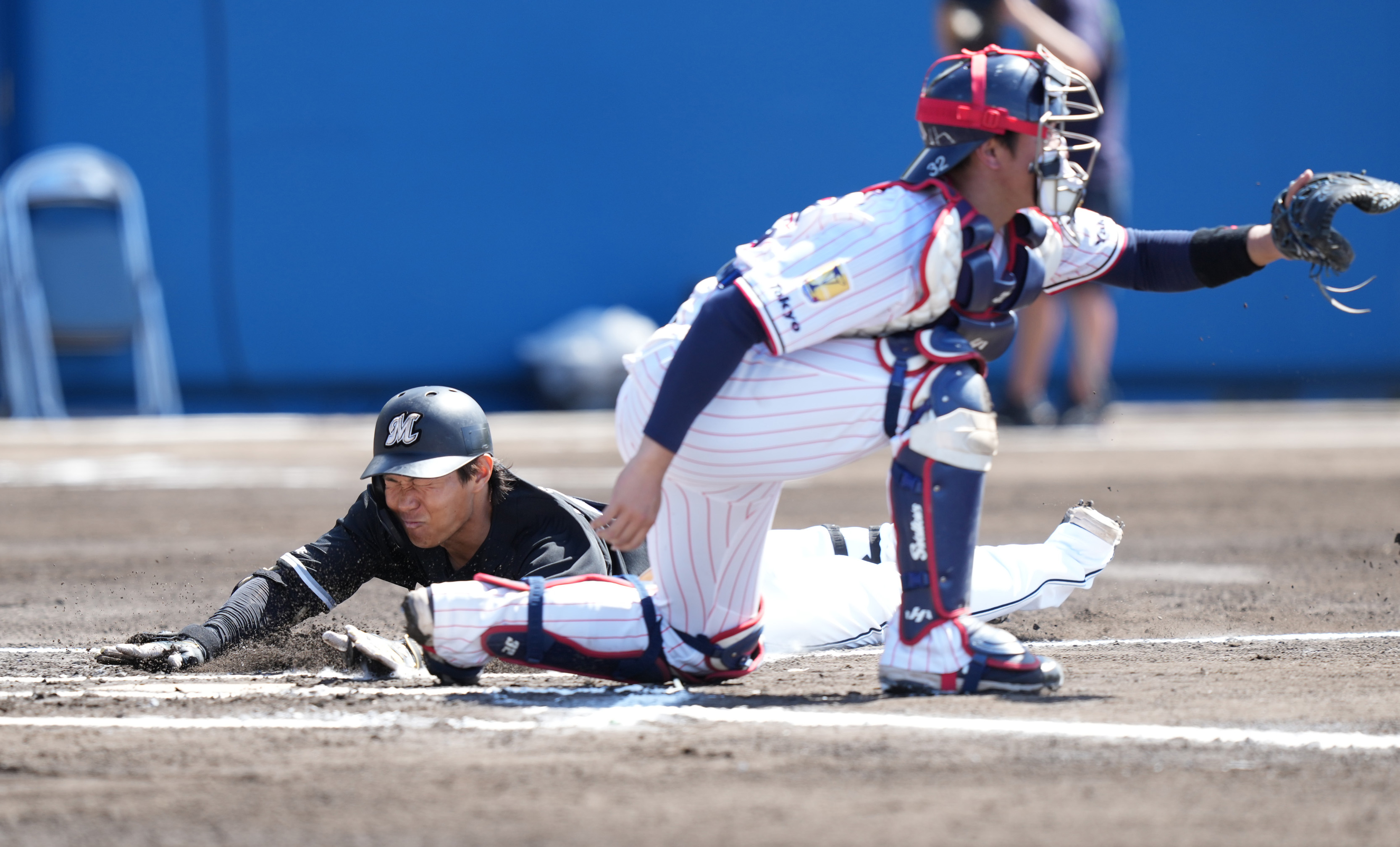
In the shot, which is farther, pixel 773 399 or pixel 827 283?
pixel 773 399

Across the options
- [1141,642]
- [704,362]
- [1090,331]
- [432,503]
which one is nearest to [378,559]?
[432,503]

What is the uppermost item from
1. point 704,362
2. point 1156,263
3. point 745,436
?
point 1156,263

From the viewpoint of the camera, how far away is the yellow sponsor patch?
3.00 meters

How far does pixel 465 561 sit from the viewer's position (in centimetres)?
394

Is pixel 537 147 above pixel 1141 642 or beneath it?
above

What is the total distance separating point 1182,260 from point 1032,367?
5792 millimetres

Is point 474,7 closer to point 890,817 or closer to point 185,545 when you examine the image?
point 185,545

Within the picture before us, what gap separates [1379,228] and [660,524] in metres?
11.2

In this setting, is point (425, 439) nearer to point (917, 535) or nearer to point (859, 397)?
point (859, 397)

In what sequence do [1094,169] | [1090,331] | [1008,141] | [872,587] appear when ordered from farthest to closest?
[1090,331] < [1094,169] < [872,587] < [1008,141]

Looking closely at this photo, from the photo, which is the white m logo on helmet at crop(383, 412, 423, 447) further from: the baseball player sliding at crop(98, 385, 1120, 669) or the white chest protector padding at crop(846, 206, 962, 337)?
the white chest protector padding at crop(846, 206, 962, 337)

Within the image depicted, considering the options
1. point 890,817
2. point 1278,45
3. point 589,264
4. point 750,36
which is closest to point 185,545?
point 890,817

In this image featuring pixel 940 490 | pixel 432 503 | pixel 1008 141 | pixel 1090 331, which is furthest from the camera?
pixel 1090 331

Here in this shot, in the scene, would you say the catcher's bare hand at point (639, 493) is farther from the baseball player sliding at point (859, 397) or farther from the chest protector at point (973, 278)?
the chest protector at point (973, 278)
